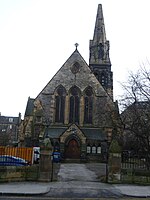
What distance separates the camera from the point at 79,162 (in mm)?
35688

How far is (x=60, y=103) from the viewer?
3897cm

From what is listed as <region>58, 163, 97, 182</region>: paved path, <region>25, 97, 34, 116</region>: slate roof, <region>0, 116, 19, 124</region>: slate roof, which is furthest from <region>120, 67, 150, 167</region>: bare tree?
<region>0, 116, 19, 124</region>: slate roof

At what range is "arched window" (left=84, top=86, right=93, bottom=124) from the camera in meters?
38.7

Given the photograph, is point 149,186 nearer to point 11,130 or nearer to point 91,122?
point 91,122

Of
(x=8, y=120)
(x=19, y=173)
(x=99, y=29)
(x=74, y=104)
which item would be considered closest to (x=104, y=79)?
(x=74, y=104)

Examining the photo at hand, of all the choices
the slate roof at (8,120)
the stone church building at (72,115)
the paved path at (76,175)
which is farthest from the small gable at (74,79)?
the slate roof at (8,120)

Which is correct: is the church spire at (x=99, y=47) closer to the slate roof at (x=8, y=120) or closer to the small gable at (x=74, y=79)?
the small gable at (x=74, y=79)

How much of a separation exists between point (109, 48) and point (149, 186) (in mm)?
34254

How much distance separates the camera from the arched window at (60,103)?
38656mm

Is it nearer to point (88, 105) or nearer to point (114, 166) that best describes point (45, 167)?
point (114, 166)

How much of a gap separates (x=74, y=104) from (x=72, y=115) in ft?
4.77

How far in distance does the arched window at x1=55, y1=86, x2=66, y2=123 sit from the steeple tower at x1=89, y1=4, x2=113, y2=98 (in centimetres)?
793

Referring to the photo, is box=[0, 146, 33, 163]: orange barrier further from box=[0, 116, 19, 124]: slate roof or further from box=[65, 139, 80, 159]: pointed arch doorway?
box=[0, 116, 19, 124]: slate roof

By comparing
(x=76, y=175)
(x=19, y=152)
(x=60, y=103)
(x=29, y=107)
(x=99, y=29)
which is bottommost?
(x=76, y=175)
